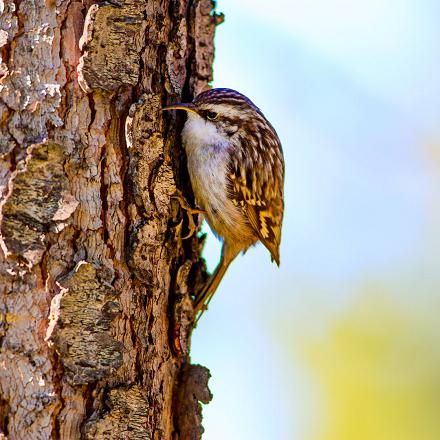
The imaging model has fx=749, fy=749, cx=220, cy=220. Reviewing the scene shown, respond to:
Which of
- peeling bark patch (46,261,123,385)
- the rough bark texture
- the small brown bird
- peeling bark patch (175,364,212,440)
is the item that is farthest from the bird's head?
peeling bark patch (175,364,212,440)

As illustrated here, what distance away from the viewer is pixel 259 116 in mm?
2893

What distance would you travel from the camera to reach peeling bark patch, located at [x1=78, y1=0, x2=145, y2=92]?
1909 mm

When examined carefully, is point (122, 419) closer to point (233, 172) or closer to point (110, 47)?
point (110, 47)

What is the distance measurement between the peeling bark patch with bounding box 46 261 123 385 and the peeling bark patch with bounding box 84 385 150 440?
3.3 inches

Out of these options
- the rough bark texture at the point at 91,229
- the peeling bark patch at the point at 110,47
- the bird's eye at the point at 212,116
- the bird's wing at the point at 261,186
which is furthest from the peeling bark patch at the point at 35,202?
the bird's wing at the point at 261,186

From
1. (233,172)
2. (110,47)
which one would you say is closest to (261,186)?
(233,172)

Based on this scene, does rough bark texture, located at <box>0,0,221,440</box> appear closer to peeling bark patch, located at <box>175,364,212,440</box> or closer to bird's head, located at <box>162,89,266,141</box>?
peeling bark patch, located at <box>175,364,212,440</box>

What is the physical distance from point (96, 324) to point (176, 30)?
0.96 metres

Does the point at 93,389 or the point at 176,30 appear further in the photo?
the point at 176,30

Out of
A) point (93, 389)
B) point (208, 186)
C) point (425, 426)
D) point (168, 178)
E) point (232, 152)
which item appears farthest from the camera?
point (425, 426)

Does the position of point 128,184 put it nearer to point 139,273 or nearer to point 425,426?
point 139,273

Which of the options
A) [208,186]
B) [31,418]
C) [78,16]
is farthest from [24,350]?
[208,186]

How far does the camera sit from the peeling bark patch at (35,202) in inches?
67.3

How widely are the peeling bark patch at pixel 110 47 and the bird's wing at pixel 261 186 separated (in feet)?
2.73
